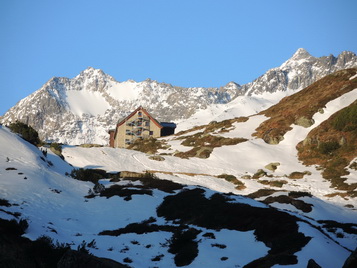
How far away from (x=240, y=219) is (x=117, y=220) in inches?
347

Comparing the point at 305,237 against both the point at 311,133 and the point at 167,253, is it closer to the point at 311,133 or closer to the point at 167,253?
the point at 167,253

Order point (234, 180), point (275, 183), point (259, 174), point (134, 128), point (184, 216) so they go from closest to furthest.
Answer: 1. point (184, 216)
2. point (275, 183)
3. point (234, 180)
4. point (259, 174)
5. point (134, 128)

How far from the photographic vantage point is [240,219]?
27828mm

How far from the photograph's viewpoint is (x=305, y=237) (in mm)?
22078

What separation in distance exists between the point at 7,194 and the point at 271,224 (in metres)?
18.3

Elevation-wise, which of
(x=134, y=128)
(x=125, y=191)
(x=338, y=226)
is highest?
(x=134, y=128)

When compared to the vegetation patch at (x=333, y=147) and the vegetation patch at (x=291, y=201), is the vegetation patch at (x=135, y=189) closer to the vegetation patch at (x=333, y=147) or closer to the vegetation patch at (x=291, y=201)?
the vegetation patch at (x=291, y=201)

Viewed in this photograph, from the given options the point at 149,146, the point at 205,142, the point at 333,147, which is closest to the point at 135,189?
the point at 333,147

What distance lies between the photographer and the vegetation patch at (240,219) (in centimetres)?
2123

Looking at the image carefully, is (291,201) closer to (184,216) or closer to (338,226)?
(338,226)

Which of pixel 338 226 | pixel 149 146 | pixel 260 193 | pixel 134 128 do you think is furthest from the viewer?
pixel 134 128

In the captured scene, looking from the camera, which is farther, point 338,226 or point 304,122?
point 304,122

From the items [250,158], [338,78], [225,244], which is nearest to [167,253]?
[225,244]

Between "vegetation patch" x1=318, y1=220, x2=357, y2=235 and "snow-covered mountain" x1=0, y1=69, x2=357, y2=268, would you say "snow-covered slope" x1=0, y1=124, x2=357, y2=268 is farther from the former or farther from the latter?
"vegetation patch" x1=318, y1=220, x2=357, y2=235
